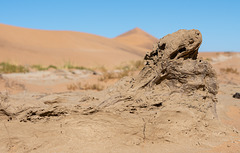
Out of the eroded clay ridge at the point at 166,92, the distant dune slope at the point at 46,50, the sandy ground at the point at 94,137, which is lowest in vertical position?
the sandy ground at the point at 94,137

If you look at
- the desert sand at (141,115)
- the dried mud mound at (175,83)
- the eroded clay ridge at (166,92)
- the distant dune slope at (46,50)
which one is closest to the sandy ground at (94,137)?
the desert sand at (141,115)

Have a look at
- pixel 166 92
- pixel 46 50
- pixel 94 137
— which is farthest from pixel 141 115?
pixel 46 50

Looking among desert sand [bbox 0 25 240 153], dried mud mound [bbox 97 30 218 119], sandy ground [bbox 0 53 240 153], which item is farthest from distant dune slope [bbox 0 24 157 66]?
dried mud mound [bbox 97 30 218 119]

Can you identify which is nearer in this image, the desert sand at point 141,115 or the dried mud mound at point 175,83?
the desert sand at point 141,115

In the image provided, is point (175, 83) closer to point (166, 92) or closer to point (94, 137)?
point (166, 92)

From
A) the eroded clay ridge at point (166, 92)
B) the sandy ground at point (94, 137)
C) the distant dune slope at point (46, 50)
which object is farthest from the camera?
the distant dune slope at point (46, 50)

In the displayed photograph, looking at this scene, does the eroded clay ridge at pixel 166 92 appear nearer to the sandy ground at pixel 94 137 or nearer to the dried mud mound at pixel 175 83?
the dried mud mound at pixel 175 83

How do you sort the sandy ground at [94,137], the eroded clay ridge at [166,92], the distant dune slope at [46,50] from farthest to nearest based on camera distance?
1. the distant dune slope at [46,50]
2. the eroded clay ridge at [166,92]
3. the sandy ground at [94,137]

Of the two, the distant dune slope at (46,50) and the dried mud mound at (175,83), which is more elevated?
the distant dune slope at (46,50)

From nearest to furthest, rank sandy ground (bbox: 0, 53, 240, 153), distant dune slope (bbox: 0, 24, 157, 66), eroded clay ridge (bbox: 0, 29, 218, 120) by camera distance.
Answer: sandy ground (bbox: 0, 53, 240, 153)
eroded clay ridge (bbox: 0, 29, 218, 120)
distant dune slope (bbox: 0, 24, 157, 66)

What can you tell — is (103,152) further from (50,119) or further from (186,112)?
(186,112)

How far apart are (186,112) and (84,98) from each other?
161 centimetres

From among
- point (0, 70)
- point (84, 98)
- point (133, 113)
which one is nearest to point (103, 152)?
point (133, 113)

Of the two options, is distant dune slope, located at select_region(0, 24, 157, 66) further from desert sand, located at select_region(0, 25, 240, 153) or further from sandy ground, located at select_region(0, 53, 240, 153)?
sandy ground, located at select_region(0, 53, 240, 153)
